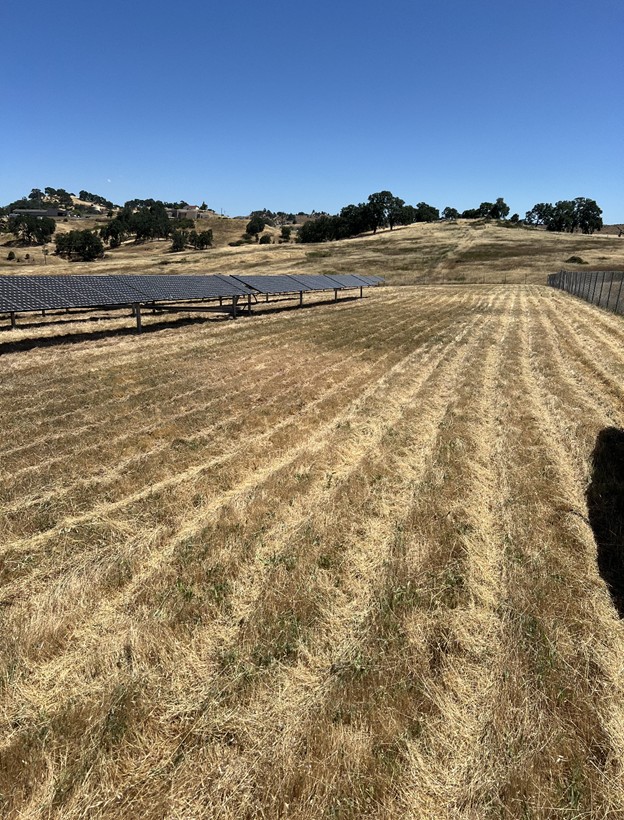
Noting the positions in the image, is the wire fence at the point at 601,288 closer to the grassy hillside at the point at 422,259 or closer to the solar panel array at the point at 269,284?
the solar panel array at the point at 269,284

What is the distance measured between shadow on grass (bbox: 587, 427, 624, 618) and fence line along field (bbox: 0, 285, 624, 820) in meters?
0.05

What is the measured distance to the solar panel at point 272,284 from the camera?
100 ft

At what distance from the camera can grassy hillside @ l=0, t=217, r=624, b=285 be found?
231 ft

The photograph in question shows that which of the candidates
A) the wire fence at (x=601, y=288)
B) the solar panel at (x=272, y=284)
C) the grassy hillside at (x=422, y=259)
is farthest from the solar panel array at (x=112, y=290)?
the grassy hillside at (x=422, y=259)

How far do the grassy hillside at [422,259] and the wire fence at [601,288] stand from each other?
23505 millimetres

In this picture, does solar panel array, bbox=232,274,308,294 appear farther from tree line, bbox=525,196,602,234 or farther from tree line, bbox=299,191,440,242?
tree line, bbox=525,196,602,234

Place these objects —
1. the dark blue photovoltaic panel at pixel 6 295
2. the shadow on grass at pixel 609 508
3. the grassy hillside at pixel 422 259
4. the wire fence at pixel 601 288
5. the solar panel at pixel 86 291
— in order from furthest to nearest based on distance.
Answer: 1. the grassy hillside at pixel 422 259
2. the wire fence at pixel 601 288
3. the solar panel at pixel 86 291
4. the dark blue photovoltaic panel at pixel 6 295
5. the shadow on grass at pixel 609 508

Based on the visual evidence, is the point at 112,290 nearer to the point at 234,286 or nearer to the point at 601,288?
the point at 234,286

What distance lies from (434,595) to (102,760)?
3455 millimetres

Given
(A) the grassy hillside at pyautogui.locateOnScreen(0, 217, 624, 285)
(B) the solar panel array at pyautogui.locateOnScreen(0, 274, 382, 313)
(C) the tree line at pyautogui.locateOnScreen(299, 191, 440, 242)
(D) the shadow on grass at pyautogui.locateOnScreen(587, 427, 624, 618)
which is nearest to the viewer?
(D) the shadow on grass at pyautogui.locateOnScreen(587, 427, 624, 618)

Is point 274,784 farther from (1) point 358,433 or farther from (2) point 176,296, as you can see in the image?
(2) point 176,296

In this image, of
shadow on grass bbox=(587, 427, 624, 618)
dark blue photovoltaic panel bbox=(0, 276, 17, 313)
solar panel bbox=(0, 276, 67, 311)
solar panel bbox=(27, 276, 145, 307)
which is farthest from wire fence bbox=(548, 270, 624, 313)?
dark blue photovoltaic panel bbox=(0, 276, 17, 313)

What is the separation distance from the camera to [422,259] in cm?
8306

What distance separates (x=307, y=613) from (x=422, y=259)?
3440 inches
